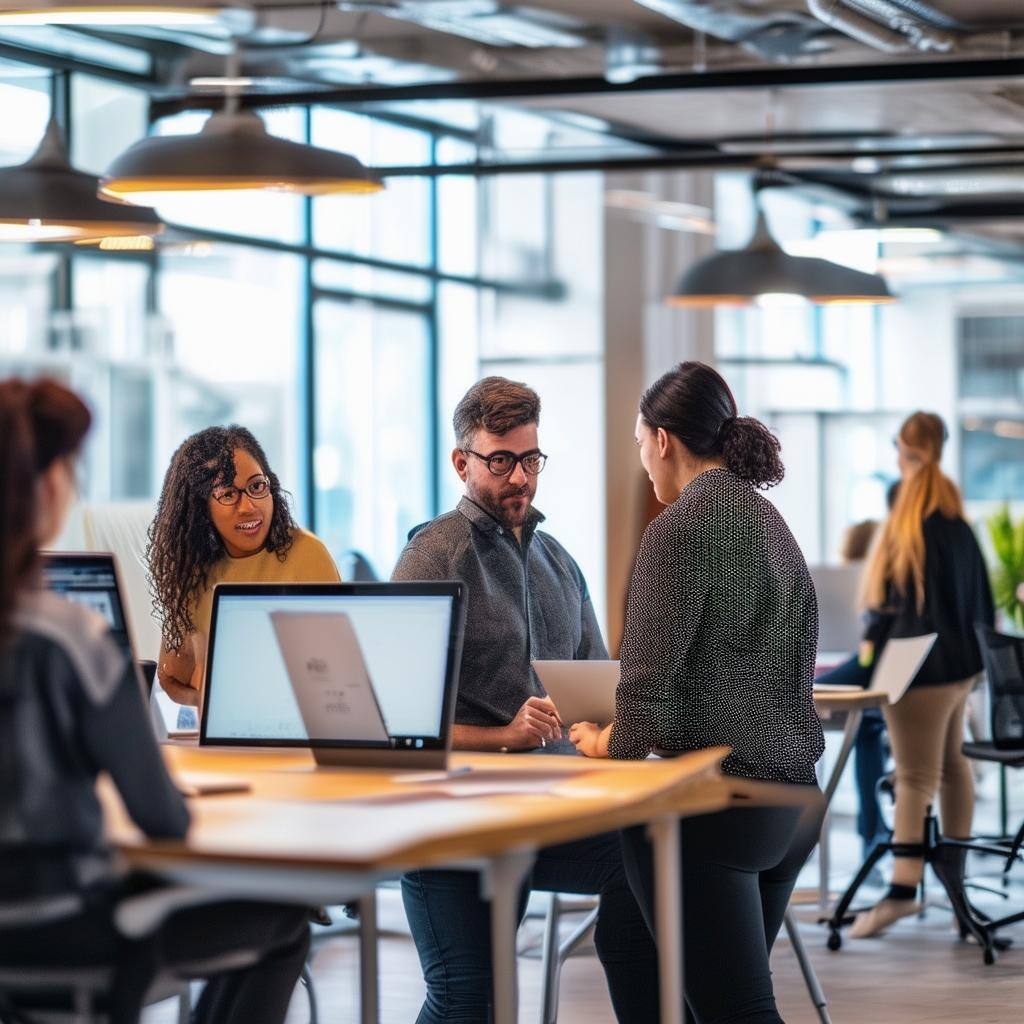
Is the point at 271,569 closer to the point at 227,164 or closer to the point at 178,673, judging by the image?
the point at 178,673

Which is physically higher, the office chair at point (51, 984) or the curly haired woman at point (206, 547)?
the curly haired woman at point (206, 547)

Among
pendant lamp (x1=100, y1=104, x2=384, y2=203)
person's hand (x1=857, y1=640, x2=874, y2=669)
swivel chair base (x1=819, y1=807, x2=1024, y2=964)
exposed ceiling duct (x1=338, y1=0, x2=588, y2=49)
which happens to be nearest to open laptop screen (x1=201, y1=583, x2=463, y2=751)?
pendant lamp (x1=100, y1=104, x2=384, y2=203)

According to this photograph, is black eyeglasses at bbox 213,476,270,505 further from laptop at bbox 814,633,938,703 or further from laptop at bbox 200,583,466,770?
laptop at bbox 814,633,938,703

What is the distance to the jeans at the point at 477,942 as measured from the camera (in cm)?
360

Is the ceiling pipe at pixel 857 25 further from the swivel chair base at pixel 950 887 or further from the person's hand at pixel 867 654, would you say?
the swivel chair base at pixel 950 887

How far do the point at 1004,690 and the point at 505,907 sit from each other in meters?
3.88

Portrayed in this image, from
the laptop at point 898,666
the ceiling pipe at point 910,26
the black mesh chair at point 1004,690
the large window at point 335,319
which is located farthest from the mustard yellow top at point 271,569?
the ceiling pipe at point 910,26

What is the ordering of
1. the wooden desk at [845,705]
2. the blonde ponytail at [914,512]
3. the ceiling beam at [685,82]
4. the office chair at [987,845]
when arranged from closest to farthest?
the wooden desk at [845,705]
the office chair at [987,845]
the ceiling beam at [685,82]
the blonde ponytail at [914,512]

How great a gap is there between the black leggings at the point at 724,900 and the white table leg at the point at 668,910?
0.84 feet

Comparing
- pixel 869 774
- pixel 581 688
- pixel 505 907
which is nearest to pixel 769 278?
pixel 869 774

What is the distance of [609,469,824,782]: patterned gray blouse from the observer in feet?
11.0

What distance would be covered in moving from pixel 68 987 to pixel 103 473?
6.35 metres

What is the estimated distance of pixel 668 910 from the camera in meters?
3.05

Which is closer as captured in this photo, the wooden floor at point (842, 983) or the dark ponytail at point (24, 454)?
the dark ponytail at point (24, 454)
